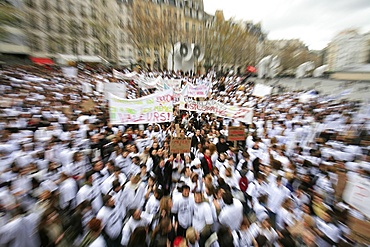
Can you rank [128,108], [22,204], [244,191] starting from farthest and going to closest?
[128,108] → [244,191] → [22,204]

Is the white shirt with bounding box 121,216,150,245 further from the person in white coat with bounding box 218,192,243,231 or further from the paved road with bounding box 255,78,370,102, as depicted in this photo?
the paved road with bounding box 255,78,370,102

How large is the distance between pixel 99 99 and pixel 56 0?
2257cm

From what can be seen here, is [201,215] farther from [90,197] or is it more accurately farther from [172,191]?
[90,197]

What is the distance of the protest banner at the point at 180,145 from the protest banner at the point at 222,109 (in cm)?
271

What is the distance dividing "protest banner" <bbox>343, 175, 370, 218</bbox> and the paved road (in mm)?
13182

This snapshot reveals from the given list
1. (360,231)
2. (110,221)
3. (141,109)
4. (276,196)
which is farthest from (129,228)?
(141,109)

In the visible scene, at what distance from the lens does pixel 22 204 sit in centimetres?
360

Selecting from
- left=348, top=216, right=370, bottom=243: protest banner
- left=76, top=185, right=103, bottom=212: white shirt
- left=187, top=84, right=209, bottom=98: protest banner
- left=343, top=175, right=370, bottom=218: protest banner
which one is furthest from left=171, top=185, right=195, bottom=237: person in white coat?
left=187, top=84, right=209, bottom=98: protest banner

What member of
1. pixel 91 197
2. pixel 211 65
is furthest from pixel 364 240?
pixel 211 65

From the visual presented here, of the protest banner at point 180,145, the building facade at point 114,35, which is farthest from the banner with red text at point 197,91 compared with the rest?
the building facade at point 114,35

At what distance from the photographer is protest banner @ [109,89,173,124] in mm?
6000

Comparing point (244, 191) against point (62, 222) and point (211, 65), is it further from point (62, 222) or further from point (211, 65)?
point (211, 65)

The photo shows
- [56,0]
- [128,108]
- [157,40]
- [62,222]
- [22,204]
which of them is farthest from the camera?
[157,40]

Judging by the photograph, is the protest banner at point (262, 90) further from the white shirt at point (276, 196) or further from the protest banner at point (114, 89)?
the white shirt at point (276, 196)
